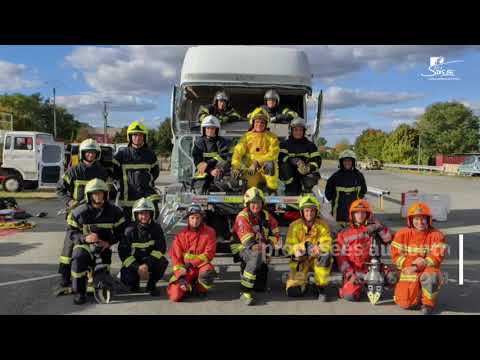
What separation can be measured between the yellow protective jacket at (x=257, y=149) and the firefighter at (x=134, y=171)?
113 cm

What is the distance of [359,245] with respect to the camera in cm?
507

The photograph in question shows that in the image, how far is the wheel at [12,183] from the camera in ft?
57.8

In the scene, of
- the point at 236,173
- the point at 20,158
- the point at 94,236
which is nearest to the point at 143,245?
the point at 94,236

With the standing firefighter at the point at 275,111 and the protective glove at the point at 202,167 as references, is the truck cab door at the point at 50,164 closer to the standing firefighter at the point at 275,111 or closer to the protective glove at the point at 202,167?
the standing firefighter at the point at 275,111

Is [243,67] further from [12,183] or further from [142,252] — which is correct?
[12,183]

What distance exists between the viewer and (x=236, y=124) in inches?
292

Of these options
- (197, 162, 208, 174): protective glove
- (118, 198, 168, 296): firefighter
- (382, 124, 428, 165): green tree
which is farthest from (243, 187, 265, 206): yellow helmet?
(382, 124, 428, 165): green tree

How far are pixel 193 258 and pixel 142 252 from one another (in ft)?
1.91

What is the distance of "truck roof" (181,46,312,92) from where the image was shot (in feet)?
24.8

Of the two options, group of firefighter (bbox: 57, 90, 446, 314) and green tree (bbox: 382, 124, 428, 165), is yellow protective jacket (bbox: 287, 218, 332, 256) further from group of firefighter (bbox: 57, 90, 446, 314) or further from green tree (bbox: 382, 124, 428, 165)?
green tree (bbox: 382, 124, 428, 165)

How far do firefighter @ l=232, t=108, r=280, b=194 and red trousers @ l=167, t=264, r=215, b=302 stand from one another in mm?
1410

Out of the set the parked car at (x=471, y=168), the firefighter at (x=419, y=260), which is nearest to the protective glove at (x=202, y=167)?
the firefighter at (x=419, y=260)
